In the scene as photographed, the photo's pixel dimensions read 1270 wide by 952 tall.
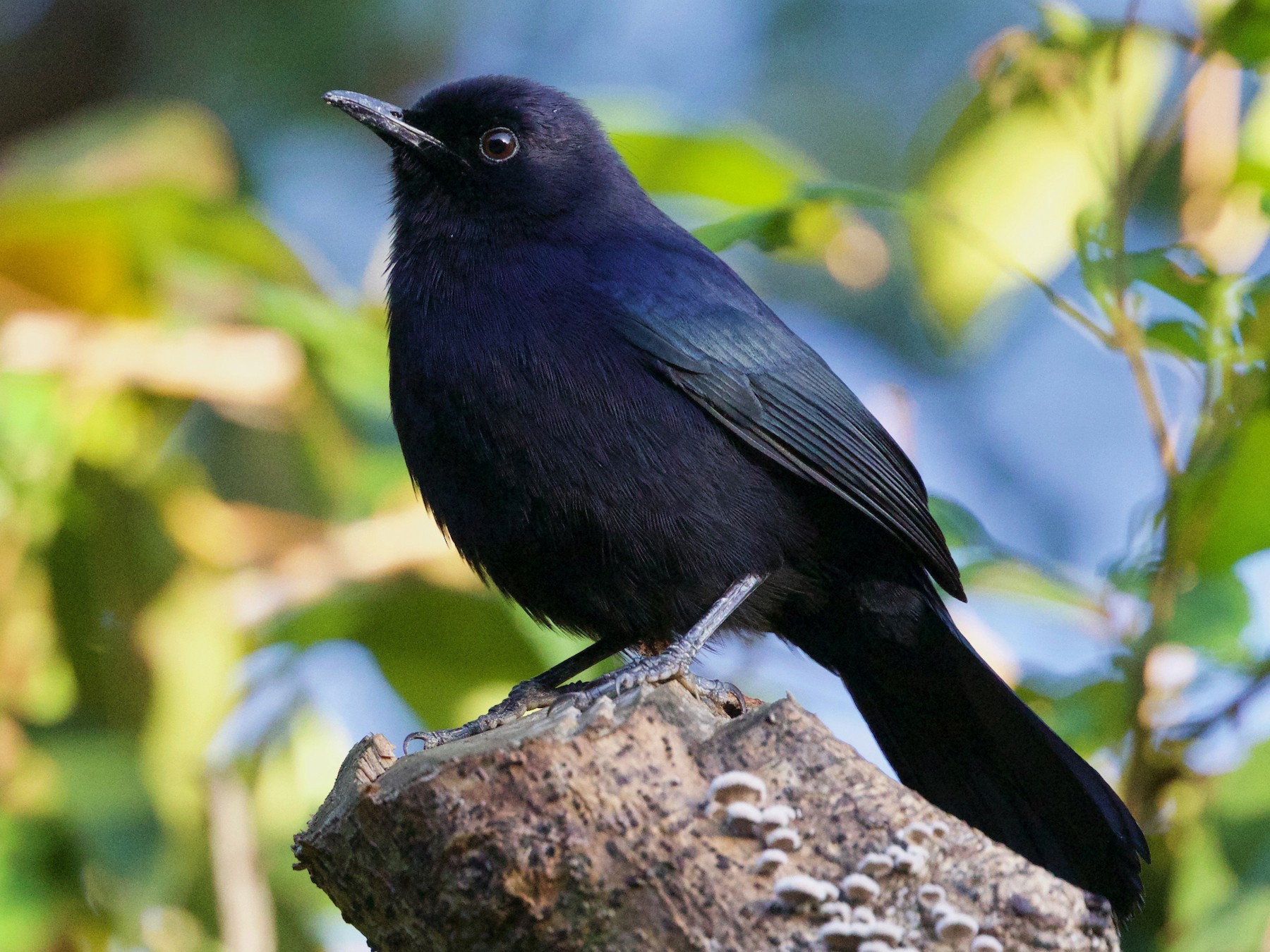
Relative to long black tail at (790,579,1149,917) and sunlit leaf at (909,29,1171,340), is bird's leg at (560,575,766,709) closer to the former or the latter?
long black tail at (790,579,1149,917)

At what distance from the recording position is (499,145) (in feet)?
14.1

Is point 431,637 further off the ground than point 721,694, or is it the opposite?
point 431,637

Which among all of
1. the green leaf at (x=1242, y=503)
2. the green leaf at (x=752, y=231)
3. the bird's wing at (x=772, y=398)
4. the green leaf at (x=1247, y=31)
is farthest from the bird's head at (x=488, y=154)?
the green leaf at (x=1242, y=503)

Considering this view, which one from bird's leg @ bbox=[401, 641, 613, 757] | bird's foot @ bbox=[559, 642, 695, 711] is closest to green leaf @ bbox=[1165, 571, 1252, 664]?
bird's foot @ bbox=[559, 642, 695, 711]

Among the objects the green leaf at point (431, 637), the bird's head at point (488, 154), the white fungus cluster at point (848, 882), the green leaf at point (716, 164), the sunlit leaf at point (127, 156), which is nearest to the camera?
the white fungus cluster at point (848, 882)

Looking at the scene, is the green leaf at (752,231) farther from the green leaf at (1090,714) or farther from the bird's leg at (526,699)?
the green leaf at (1090,714)

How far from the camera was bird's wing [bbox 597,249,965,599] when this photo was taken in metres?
3.73

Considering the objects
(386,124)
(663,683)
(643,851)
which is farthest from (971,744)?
(386,124)

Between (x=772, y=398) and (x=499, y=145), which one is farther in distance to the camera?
(x=499, y=145)

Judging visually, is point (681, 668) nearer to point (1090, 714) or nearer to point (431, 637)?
point (1090, 714)

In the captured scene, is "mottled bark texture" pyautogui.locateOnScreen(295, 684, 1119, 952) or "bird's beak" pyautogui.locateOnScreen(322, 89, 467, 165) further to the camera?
"bird's beak" pyautogui.locateOnScreen(322, 89, 467, 165)

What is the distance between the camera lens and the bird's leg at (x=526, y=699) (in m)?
3.54

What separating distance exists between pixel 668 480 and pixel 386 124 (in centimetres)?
155

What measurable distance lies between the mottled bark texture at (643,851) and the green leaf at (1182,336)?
5.24ft
